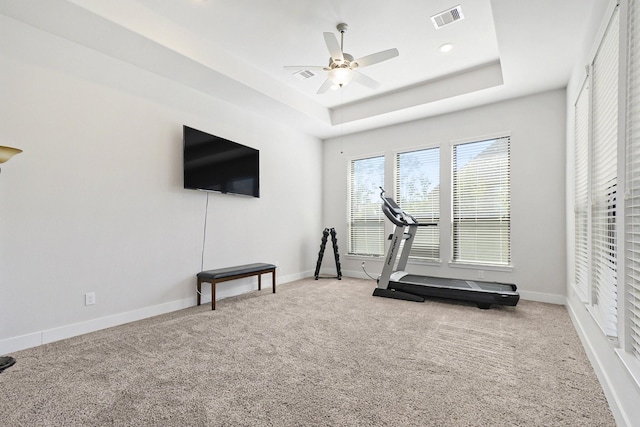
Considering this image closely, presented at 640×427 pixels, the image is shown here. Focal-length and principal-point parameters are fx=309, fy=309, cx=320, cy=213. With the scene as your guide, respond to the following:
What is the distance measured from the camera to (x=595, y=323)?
2297 millimetres

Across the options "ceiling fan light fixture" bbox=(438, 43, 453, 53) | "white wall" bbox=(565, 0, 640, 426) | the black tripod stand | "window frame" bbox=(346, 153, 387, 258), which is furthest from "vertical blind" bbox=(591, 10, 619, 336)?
the black tripod stand

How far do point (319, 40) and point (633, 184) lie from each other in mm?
3113

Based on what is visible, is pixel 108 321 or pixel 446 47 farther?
pixel 446 47

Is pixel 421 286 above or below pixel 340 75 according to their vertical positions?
below

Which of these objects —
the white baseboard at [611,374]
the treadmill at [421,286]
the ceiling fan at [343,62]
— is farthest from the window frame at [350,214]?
the white baseboard at [611,374]

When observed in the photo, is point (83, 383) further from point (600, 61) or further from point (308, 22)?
point (600, 61)

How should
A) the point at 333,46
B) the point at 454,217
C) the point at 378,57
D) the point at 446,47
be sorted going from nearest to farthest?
the point at 333,46 < the point at 378,57 < the point at 446,47 < the point at 454,217

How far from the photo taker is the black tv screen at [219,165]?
3.92 m

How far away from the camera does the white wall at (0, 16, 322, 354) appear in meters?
2.69

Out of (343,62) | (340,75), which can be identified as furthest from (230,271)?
(343,62)

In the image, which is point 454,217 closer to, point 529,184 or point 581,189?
point 529,184

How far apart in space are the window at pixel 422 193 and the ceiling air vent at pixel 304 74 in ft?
7.28

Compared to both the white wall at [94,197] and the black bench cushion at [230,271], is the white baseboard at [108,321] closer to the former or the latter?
the white wall at [94,197]

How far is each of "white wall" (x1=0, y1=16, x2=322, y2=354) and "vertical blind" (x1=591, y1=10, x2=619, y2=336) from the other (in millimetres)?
4107
